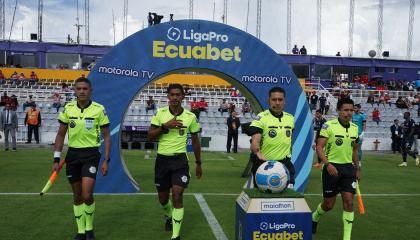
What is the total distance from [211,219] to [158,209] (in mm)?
1183

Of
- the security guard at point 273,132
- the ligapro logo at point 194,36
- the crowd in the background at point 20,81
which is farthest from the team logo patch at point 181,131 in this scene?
the crowd in the background at point 20,81

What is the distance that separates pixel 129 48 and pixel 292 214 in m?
6.41

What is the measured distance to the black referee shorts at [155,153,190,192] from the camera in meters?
6.30

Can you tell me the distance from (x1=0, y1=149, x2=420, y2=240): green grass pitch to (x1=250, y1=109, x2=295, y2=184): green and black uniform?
1.38 metres

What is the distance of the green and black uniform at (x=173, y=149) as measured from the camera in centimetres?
634

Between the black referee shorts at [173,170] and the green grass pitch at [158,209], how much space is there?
900 millimetres

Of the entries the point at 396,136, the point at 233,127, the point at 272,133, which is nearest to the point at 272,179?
the point at 272,133

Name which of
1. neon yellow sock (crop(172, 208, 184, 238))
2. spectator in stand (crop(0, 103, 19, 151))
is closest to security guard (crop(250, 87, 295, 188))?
neon yellow sock (crop(172, 208, 184, 238))

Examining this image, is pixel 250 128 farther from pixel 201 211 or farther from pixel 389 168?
pixel 389 168

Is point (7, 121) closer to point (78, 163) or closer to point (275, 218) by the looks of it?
point (78, 163)

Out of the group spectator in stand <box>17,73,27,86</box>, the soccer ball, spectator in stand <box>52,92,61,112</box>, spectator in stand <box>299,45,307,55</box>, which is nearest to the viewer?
the soccer ball

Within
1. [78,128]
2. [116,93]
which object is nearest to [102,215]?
[78,128]

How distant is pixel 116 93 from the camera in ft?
32.9

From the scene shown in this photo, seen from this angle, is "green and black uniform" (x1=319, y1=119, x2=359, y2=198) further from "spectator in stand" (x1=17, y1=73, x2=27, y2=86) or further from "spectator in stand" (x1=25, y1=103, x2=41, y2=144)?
"spectator in stand" (x1=17, y1=73, x2=27, y2=86)
